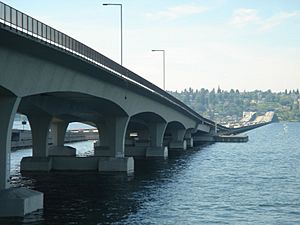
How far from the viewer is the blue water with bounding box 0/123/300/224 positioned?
4306 cm

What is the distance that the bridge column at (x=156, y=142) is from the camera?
370 ft

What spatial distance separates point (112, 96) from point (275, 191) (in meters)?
23.3

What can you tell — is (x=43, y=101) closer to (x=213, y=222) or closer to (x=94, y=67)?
(x=94, y=67)

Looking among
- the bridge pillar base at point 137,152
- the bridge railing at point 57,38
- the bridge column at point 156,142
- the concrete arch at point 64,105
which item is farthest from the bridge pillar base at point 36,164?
the bridge pillar base at point 137,152

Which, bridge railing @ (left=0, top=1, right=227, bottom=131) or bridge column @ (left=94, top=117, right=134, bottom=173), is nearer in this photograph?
bridge railing @ (left=0, top=1, right=227, bottom=131)

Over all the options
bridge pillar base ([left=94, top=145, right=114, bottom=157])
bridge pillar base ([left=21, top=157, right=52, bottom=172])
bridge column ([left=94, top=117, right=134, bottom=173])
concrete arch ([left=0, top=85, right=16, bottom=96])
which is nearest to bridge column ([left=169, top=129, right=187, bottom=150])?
bridge pillar base ([left=94, top=145, right=114, bottom=157])

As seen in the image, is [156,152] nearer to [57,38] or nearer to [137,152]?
[137,152]

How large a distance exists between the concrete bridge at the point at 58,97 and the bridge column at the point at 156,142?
0.21m

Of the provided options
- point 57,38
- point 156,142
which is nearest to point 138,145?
point 156,142

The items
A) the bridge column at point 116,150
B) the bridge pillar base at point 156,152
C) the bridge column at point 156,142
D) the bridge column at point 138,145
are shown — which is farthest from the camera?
the bridge column at point 138,145

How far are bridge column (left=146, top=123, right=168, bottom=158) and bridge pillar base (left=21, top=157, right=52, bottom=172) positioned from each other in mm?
38075

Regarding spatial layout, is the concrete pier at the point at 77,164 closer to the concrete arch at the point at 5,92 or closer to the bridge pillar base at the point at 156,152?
the bridge pillar base at the point at 156,152

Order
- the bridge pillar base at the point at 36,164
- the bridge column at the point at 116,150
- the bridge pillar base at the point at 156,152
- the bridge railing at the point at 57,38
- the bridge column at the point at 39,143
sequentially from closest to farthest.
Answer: the bridge railing at the point at 57,38 < the bridge column at the point at 39,143 < the bridge pillar base at the point at 36,164 < the bridge column at the point at 116,150 < the bridge pillar base at the point at 156,152

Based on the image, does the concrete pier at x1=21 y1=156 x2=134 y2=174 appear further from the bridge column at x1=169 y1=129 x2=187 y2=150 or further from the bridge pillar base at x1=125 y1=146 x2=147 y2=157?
the bridge column at x1=169 y1=129 x2=187 y2=150
